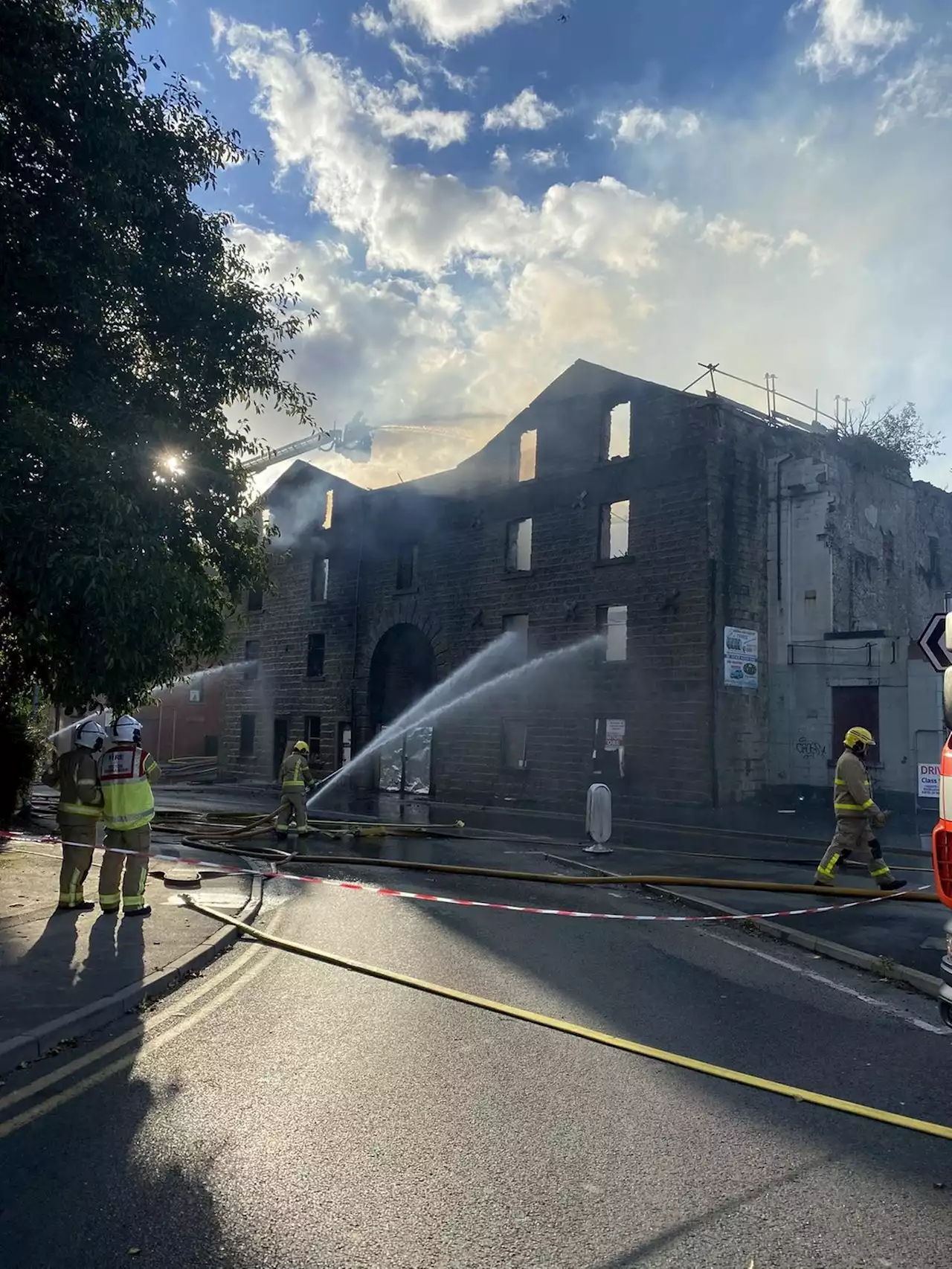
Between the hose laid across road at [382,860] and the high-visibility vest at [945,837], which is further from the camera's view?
the hose laid across road at [382,860]

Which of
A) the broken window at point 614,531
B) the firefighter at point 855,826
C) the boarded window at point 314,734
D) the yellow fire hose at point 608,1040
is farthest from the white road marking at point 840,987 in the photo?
the boarded window at point 314,734

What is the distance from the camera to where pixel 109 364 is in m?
9.08

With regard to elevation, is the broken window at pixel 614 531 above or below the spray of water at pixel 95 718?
above

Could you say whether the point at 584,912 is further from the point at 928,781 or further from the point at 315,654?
the point at 315,654

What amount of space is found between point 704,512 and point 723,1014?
1792 cm

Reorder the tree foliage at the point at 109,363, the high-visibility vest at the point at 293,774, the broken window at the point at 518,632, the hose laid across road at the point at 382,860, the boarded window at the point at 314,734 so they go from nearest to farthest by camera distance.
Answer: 1. the tree foliage at the point at 109,363
2. the hose laid across road at the point at 382,860
3. the high-visibility vest at the point at 293,774
4. the broken window at the point at 518,632
5. the boarded window at the point at 314,734

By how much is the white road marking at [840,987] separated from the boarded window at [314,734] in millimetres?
25774

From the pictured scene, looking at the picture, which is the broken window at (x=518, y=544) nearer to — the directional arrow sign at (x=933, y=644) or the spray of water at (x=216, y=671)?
the spray of water at (x=216, y=671)

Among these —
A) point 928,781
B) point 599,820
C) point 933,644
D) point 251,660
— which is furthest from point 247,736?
point 933,644

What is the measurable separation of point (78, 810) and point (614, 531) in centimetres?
1999

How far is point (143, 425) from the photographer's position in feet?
27.8

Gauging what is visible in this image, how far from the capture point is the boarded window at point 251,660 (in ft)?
→ 120

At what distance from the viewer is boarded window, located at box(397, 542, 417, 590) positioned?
30.8 metres

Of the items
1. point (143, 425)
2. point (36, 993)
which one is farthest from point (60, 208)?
point (36, 993)
